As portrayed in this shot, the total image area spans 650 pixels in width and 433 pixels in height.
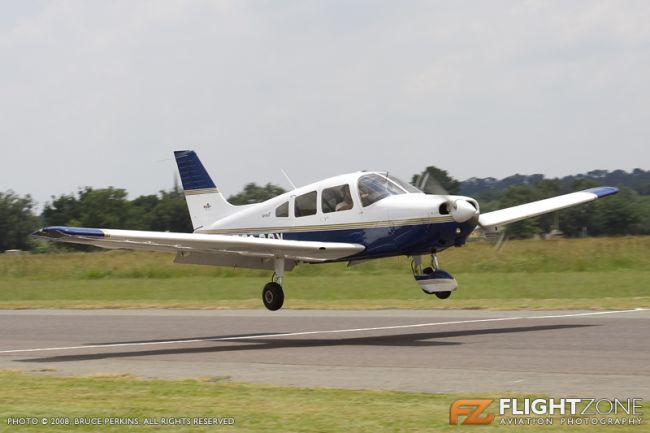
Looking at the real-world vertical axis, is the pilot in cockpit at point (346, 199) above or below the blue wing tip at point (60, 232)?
above

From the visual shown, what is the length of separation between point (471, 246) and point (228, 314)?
54.8ft

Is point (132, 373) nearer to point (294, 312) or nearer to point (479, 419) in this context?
point (479, 419)

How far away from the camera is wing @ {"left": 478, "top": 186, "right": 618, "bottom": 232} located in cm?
2027

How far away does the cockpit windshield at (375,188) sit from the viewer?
1897 centimetres

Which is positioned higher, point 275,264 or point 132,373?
point 275,264

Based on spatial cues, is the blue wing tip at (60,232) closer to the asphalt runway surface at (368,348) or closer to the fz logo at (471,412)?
the asphalt runway surface at (368,348)

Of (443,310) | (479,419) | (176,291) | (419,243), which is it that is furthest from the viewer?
(176,291)

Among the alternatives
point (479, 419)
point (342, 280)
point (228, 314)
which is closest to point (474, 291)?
point (342, 280)

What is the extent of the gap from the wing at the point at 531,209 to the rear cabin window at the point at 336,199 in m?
2.60

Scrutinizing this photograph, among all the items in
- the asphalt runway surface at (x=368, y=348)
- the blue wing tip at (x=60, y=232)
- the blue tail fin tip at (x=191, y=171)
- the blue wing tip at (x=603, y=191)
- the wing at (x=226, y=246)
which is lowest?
the asphalt runway surface at (x=368, y=348)

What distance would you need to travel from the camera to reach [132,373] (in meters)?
14.0

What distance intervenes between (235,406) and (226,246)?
850 cm

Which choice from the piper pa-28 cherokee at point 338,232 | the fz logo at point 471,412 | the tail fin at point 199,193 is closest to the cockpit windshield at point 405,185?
the piper pa-28 cherokee at point 338,232

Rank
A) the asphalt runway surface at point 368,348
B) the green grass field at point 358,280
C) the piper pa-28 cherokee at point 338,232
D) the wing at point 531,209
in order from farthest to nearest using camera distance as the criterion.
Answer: the green grass field at point 358,280 < the wing at point 531,209 < the piper pa-28 cherokee at point 338,232 < the asphalt runway surface at point 368,348
